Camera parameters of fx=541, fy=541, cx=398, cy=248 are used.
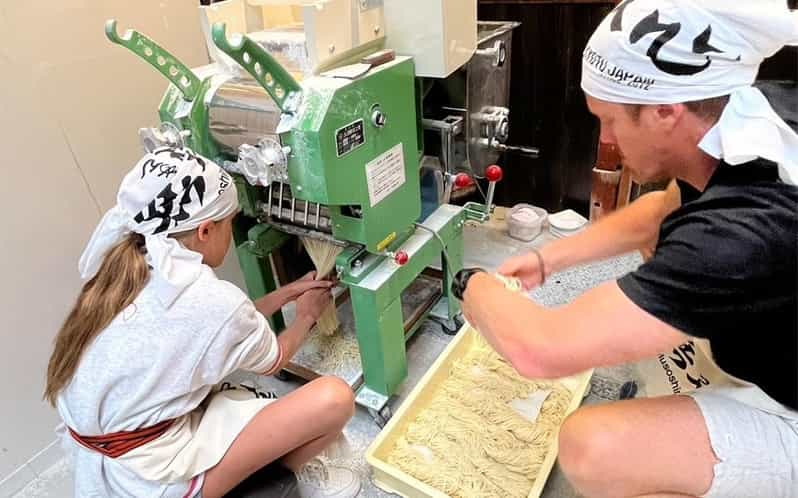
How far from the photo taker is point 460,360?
4.86 feet

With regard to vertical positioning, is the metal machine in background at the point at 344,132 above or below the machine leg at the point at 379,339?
above

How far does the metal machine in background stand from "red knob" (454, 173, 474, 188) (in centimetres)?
2

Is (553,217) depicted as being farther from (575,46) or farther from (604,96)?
(604,96)

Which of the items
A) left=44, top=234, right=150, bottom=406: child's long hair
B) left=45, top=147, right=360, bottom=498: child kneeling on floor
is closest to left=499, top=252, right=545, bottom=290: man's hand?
left=45, top=147, right=360, bottom=498: child kneeling on floor

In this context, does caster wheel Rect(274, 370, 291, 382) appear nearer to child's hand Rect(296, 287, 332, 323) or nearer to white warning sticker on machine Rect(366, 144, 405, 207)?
child's hand Rect(296, 287, 332, 323)

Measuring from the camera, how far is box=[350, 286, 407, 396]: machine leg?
123 cm

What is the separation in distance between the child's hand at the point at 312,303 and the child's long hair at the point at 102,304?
415mm

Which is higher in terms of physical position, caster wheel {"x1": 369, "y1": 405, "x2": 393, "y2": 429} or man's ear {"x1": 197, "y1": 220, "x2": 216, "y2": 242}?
man's ear {"x1": 197, "y1": 220, "x2": 216, "y2": 242}

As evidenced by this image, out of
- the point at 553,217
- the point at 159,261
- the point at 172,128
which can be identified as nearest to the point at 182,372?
the point at 159,261

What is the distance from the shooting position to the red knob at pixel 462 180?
57.9 inches

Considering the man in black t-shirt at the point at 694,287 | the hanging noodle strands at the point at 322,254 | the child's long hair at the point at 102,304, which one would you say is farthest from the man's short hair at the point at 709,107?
the child's long hair at the point at 102,304

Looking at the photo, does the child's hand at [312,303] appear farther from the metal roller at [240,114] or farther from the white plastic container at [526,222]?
the white plastic container at [526,222]

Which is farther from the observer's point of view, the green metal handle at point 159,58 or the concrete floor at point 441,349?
the concrete floor at point 441,349

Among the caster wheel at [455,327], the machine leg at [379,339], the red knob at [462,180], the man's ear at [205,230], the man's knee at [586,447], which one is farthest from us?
the caster wheel at [455,327]
